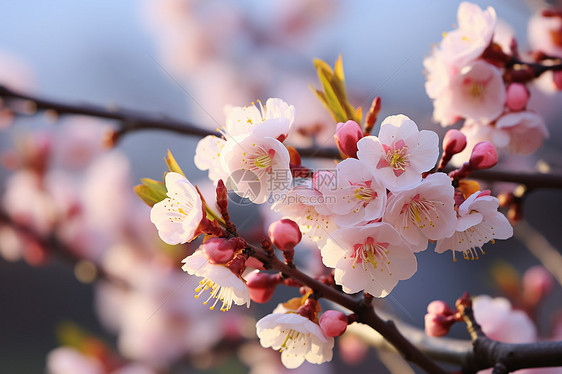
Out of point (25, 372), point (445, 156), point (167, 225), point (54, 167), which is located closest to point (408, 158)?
point (445, 156)

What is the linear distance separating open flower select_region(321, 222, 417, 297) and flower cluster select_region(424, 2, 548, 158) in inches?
11.8

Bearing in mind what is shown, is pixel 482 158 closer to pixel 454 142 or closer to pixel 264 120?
pixel 454 142

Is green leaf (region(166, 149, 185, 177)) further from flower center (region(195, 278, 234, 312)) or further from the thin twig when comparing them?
the thin twig

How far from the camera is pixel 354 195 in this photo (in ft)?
1.37

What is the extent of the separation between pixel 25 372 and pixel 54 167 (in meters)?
2.72

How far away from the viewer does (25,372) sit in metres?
3.62

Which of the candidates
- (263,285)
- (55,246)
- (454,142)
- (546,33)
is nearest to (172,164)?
(263,285)

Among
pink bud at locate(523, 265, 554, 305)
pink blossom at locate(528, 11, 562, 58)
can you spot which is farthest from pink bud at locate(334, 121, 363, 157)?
pink bud at locate(523, 265, 554, 305)

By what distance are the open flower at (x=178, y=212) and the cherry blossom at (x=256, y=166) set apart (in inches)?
1.9

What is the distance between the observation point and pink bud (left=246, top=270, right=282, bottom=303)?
1.57 ft

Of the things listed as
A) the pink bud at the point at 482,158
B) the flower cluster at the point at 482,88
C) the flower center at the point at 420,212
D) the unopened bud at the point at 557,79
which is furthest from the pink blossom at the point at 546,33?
the flower center at the point at 420,212

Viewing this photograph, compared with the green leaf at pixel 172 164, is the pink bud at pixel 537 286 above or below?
below

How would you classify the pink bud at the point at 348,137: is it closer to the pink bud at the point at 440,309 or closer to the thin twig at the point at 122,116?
the pink bud at the point at 440,309

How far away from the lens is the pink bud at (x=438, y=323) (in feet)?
1.87
